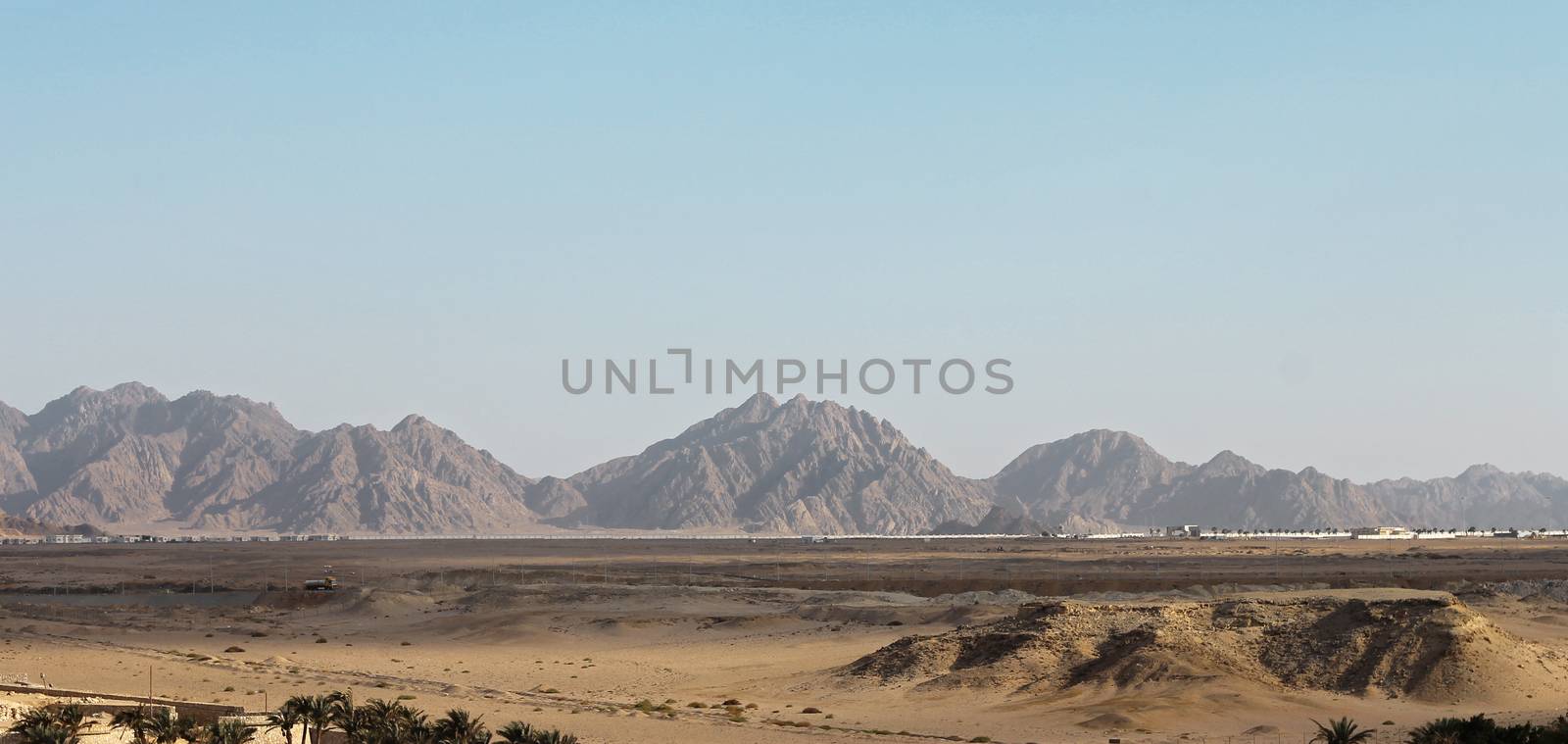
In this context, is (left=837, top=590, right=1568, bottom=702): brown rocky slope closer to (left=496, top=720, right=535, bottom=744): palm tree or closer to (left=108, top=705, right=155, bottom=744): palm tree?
(left=496, top=720, right=535, bottom=744): palm tree

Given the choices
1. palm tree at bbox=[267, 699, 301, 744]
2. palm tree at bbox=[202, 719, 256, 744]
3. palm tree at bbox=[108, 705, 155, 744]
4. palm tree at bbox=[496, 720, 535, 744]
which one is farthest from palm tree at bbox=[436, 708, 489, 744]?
palm tree at bbox=[108, 705, 155, 744]

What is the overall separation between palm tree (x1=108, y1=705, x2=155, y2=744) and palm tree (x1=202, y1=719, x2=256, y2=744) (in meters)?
1.14

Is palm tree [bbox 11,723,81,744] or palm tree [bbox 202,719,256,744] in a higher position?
palm tree [bbox 11,723,81,744]

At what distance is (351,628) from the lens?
72.9m

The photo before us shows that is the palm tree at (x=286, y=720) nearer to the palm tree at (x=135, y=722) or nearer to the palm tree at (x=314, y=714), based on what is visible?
the palm tree at (x=314, y=714)

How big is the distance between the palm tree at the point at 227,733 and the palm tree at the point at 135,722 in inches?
44.8

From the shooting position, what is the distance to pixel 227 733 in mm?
30797

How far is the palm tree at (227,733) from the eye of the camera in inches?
1208

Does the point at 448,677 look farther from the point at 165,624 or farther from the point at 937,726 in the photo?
the point at 165,624

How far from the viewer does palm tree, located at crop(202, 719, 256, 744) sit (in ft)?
101

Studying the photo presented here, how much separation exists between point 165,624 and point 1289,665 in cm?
4959

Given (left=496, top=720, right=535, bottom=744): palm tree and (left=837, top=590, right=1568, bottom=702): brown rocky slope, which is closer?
(left=496, top=720, right=535, bottom=744): palm tree

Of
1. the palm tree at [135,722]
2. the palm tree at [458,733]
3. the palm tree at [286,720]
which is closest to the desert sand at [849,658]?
the palm tree at [458,733]

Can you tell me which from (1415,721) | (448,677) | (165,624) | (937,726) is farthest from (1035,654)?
(165,624)
